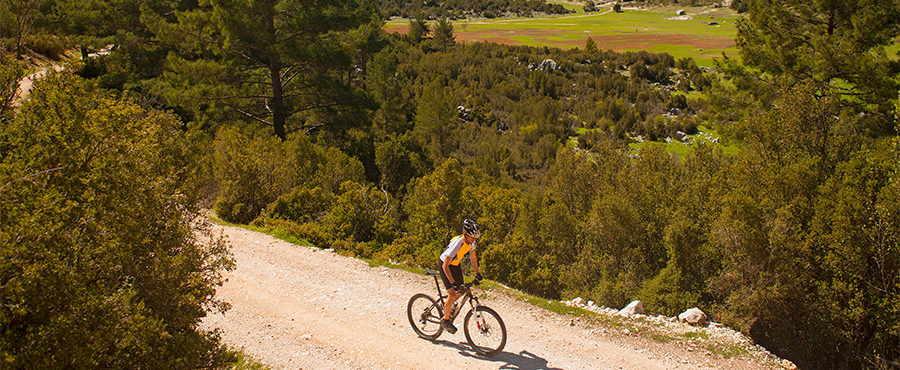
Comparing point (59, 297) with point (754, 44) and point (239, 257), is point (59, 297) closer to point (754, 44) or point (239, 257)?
point (239, 257)

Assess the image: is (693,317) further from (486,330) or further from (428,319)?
(428,319)

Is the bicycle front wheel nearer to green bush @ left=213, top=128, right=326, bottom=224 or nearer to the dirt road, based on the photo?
the dirt road

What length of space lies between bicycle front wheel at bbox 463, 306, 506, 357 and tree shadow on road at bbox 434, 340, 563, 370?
4.3 inches

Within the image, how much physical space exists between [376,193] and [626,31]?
9410cm

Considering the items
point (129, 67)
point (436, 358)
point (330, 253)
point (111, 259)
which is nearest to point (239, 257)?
point (330, 253)

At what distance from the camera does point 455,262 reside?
22.4 feet

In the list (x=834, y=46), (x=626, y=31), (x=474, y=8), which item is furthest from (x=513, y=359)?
(x=474, y=8)

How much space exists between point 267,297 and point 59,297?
5.68 meters

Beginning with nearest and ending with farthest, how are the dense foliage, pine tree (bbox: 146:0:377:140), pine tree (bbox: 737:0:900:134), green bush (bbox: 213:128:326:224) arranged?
the dense foliage < pine tree (bbox: 737:0:900:134) < green bush (bbox: 213:128:326:224) < pine tree (bbox: 146:0:377:140)

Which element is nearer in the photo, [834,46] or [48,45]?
[834,46]

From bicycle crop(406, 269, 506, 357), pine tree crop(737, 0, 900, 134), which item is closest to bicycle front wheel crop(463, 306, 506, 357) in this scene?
bicycle crop(406, 269, 506, 357)

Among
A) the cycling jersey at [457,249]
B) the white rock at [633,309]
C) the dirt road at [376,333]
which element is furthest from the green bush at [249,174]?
the white rock at [633,309]

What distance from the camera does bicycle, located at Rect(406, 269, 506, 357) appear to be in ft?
23.0

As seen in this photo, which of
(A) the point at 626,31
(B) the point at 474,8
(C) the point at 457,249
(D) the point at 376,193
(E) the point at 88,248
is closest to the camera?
(E) the point at 88,248
